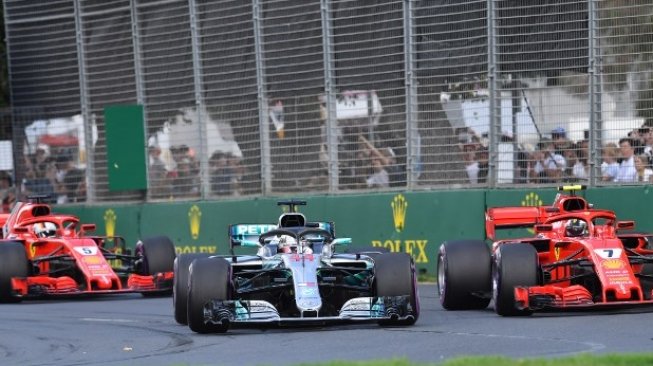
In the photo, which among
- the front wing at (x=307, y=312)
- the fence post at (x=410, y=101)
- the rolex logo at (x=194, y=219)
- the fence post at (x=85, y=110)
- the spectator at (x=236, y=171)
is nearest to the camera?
the front wing at (x=307, y=312)

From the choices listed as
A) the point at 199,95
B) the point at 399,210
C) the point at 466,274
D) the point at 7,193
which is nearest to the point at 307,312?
the point at 466,274

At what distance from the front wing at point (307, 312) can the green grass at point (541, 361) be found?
3266 millimetres

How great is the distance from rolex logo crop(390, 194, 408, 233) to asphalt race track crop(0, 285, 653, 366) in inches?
214

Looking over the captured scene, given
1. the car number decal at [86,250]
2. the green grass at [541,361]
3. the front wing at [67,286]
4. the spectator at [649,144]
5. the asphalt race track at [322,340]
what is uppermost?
the spectator at [649,144]

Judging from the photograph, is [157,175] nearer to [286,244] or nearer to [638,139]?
[638,139]

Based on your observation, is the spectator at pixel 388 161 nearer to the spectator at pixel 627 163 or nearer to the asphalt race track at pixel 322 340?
the spectator at pixel 627 163

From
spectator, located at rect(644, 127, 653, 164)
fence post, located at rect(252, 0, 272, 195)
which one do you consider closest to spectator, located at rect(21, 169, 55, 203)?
fence post, located at rect(252, 0, 272, 195)

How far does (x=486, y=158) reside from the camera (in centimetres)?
1984

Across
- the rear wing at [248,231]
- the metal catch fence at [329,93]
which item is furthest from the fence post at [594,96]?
the rear wing at [248,231]

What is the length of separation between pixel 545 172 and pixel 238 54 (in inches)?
261

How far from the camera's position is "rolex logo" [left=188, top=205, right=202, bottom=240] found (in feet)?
79.4

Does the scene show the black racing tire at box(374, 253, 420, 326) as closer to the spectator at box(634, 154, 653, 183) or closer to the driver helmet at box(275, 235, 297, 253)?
the driver helmet at box(275, 235, 297, 253)

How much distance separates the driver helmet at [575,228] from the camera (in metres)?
14.7

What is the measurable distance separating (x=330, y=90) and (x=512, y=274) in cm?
864
